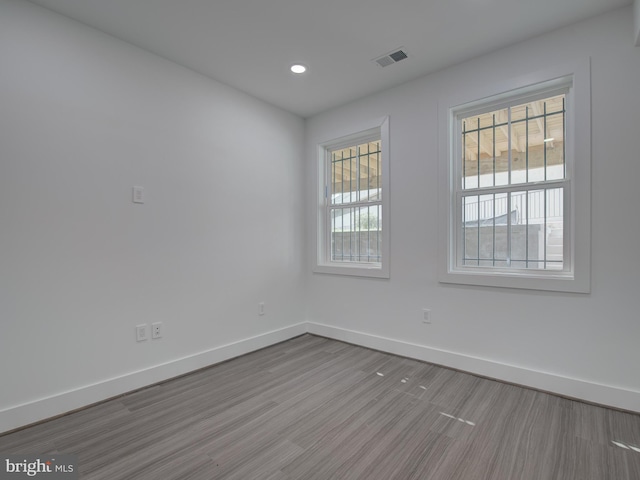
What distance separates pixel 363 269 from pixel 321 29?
2.21 m

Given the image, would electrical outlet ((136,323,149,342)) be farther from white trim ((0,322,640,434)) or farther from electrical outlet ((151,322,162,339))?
white trim ((0,322,640,434))

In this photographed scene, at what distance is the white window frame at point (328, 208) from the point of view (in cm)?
324

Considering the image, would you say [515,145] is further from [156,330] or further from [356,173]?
[156,330]

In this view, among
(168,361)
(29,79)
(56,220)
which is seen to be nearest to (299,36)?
(29,79)

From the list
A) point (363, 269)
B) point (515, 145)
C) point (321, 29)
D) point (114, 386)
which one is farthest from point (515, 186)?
point (114, 386)

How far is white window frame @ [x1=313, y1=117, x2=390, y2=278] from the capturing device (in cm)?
324

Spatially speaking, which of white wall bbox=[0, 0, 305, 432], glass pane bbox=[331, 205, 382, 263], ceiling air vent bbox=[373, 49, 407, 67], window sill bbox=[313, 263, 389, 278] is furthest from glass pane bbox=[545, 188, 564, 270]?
white wall bbox=[0, 0, 305, 432]

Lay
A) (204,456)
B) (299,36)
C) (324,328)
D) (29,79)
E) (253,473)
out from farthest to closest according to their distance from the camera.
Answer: (324,328) → (299,36) → (29,79) → (204,456) → (253,473)

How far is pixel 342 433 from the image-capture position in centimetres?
190

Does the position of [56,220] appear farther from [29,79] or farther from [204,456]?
[204,456]

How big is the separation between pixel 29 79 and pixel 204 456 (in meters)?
2.52

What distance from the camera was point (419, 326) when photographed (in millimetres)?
3020

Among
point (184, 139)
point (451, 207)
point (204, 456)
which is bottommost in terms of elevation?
point (204, 456)

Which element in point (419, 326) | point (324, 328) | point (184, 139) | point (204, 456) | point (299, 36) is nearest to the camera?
point (204, 456)
